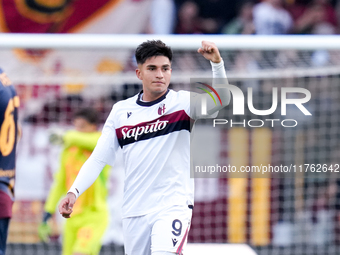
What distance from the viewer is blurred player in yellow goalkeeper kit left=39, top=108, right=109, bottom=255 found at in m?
5.63

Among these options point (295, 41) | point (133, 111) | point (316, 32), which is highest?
point (316, 32)

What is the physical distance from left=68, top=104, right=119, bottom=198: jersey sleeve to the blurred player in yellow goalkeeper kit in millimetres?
1997

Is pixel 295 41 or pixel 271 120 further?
pixel 271 120

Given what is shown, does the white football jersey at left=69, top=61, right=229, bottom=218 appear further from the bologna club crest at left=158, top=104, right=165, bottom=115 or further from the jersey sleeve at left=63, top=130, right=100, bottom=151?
the jersey sleeve at left=63, top=130, right=100, bottom=151

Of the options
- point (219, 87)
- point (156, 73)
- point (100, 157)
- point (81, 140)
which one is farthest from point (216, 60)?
point (81, 140)

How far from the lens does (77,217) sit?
5.73m

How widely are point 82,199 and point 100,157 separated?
7.08ft

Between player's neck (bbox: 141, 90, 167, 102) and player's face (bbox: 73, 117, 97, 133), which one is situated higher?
player's face (bbox: 73, 117, 97, 133)

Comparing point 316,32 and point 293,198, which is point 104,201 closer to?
point 293,198

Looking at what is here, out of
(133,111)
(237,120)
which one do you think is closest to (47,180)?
(237,120)

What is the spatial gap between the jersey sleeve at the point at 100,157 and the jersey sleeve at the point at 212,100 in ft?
1.90

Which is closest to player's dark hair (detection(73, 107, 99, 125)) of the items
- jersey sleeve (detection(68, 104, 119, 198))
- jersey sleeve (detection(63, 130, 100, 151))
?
jersey sleeve (detection(63, 130, 100, 151))

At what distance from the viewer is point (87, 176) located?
3658 mm

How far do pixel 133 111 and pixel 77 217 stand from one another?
239cm
